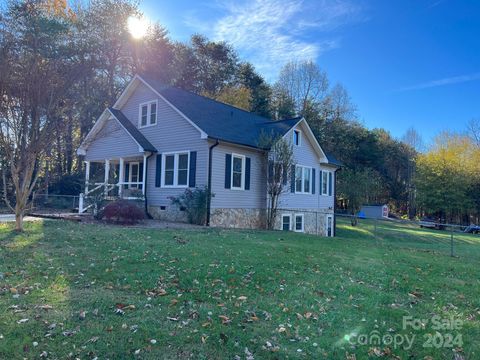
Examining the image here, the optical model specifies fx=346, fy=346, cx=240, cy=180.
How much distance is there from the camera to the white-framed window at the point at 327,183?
21.4 meters

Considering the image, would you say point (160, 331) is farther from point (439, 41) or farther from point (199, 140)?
point (439, 41)

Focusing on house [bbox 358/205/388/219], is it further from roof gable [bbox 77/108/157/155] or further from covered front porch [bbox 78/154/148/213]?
roof gable [bbox 77/108/157/155]

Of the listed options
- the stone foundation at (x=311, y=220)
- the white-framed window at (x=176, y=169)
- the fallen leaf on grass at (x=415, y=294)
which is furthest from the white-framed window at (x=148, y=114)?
the fallen leaf on grass at (x=415, y=294)

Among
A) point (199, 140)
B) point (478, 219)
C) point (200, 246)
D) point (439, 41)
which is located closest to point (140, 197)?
point (199, 140)

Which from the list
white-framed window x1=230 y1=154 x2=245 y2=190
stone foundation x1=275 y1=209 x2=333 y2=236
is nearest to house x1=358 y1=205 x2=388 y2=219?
stone foundation x1=275 y1=209 x2=333 y2=236

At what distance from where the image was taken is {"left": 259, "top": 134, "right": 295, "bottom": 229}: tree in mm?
15445

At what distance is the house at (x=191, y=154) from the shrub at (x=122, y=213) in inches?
92.2

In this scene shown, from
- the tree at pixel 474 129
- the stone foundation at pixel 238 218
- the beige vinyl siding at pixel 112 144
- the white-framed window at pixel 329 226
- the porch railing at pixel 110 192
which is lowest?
the white-framed window at pixel 329 226

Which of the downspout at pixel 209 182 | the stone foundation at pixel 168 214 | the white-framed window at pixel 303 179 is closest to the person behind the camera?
the downspout at pixel 209 182

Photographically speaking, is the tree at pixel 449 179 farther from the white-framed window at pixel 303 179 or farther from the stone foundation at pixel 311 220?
the white-framed window at pixel 303 179

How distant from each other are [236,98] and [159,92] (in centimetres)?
1590

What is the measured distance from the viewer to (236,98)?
101 feet

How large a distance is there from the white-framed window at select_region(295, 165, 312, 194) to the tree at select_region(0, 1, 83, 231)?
12253 millimetres

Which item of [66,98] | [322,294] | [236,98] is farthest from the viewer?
[236,98]
